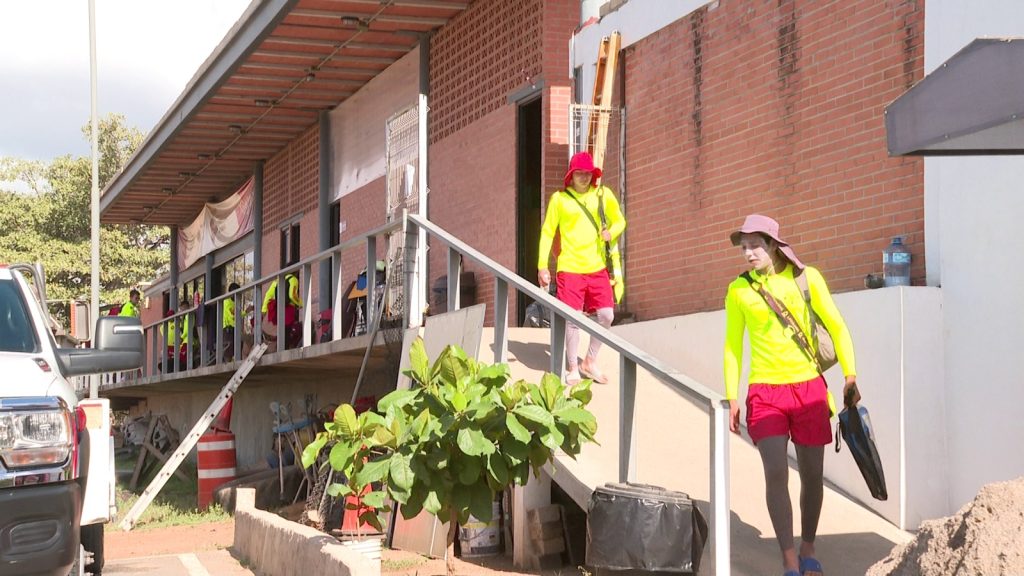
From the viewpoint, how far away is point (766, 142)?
10438mm

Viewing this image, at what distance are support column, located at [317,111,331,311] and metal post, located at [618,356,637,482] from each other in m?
14.5

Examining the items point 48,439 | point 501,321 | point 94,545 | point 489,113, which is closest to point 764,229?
point 501,321

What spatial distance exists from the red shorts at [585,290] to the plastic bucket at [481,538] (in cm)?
178

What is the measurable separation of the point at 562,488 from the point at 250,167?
19.4 m

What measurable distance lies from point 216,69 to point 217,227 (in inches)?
403

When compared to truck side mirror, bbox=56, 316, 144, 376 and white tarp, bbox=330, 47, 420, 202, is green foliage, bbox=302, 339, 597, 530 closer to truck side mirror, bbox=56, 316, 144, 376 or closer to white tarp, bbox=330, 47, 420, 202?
truck side mirror, bbox=56, 316, 144, 376

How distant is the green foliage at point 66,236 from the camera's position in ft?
139

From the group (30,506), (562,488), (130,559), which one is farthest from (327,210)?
(30,506)

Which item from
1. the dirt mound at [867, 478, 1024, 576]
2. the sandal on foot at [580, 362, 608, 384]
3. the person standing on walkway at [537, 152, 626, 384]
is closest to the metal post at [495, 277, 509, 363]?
the person standing on walkway at [537, 152, 626, 384]

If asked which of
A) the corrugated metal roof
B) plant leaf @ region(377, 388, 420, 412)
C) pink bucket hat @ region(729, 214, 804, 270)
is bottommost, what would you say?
plant leaf @ region(377, 388, 420, 412)

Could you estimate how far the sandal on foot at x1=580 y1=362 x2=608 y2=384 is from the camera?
984 cm

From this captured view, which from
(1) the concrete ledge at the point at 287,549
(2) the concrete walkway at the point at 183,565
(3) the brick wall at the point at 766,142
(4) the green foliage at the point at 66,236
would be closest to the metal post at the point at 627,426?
(1) the concrete ledge at the point at 287,549

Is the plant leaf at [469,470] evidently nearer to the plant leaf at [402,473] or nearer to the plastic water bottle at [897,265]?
the plant leaf at [402,473]

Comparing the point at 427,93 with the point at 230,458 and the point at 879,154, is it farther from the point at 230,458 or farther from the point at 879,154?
the point at 879,154
